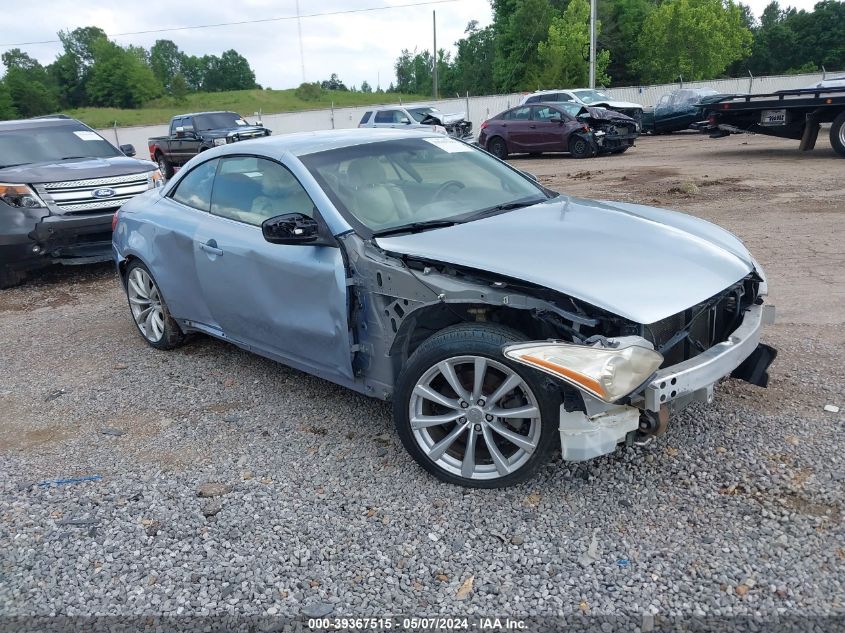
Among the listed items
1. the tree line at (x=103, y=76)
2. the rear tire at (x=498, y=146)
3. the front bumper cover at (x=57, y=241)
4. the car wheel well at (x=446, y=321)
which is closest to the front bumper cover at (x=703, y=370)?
the car wheel well at (x=446, y=321)

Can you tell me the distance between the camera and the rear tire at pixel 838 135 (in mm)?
13906

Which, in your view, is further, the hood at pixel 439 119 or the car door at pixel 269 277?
the hood at pixel 439 119

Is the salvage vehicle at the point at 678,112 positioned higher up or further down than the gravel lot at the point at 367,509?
higher up

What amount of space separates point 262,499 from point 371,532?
627 mm

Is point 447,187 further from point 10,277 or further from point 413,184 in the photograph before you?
point 10,277

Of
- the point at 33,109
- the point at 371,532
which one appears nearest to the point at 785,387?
the point at 371,532

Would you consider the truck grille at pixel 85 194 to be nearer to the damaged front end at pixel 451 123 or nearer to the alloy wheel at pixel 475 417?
the alloy wheel at pixel 475 417

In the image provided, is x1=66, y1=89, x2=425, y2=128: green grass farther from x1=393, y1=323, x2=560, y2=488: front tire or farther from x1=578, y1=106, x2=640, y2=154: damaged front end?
x1=393, y1=323, x2=560, y2=488: front tire

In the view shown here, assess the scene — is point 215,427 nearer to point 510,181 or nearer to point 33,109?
point 510,181

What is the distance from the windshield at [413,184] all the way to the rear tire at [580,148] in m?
14.8

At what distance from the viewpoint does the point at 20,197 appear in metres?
7.59

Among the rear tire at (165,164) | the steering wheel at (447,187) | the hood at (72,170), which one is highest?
the steering wheel at (447,187)

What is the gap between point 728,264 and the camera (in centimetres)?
348

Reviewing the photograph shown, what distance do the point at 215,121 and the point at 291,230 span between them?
20187 mm
